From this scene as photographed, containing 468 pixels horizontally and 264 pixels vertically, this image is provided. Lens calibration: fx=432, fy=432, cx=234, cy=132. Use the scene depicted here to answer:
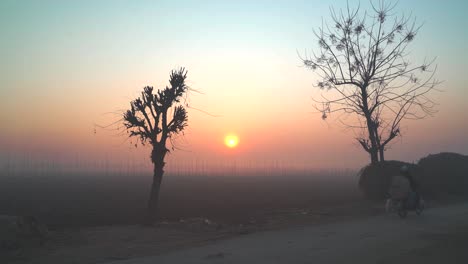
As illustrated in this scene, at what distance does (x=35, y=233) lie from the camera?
43.8 ft

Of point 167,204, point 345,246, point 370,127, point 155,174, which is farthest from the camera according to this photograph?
point 167,204

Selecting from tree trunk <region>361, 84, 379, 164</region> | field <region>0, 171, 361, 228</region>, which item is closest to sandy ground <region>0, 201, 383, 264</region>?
field <region>0, 171, 361, 228</region>

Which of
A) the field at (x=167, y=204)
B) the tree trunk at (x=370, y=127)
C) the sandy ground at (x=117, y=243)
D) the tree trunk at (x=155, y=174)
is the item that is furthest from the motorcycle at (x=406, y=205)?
the tree trunk at (x=370, y=127)

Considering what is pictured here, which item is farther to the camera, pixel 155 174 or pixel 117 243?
pixel 155 174

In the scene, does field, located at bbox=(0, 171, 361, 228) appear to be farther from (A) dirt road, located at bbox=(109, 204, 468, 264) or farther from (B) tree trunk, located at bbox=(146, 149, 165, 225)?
(A) dirt road, located at bbox=(109, 204, 468, 264)

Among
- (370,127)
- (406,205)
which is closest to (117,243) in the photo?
(406,205)

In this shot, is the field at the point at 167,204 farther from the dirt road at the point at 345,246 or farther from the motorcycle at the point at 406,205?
the dirt road at the point at 345,246

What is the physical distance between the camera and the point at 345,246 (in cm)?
977

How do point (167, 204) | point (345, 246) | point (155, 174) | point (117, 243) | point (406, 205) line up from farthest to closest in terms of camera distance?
1. point (167, 204)
2. point (155, 174)
3. point (406, 205)
4. point (117, 243)
5. point (345, 246)

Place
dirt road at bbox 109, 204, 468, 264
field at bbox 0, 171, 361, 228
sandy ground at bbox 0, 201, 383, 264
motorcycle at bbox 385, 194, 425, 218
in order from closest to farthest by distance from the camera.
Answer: dirt road at bbox 109, 204, 468, 264 → sandy ground at bbox 0, 201, 383, 264 → motorcycle at bbox 385, 194, 425, 218 → field at bbox 0, 171, 361, 228

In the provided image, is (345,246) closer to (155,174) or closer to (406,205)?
(406,205)

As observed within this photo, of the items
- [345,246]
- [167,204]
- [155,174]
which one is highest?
[155,174]

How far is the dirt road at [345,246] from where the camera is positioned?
8.59m

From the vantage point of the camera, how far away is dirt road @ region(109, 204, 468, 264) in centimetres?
859
